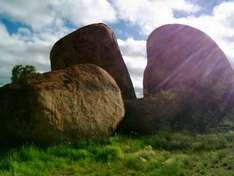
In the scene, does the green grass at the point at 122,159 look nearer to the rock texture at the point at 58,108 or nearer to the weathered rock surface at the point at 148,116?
the rock texture at the point at 58,108

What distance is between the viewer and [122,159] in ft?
41.8

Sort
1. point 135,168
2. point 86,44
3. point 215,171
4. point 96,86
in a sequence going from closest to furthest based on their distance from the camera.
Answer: point 215,171 < point 135,168 < point 96,86 < point 86,44

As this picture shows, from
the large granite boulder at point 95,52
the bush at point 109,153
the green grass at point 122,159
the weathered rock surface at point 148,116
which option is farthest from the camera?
the large granite boulder at point 95,52

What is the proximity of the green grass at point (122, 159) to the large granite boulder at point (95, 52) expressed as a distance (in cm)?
725

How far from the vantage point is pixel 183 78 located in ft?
79.9

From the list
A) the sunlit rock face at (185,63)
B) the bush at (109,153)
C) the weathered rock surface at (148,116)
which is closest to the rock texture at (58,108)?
the bush at (109,153)

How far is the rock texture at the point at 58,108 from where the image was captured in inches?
547

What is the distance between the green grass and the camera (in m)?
11.2

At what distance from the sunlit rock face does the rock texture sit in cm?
788

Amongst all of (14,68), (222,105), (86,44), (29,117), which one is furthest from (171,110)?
(14,68)

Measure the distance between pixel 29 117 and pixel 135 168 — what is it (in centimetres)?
394

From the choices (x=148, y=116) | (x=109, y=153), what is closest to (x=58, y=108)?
(x=109, y=153)

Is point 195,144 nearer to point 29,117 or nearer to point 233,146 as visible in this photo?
point 233,146

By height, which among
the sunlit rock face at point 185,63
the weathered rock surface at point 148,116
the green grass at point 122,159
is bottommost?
the green grass at point 122,159
